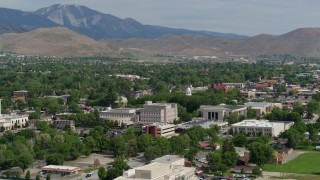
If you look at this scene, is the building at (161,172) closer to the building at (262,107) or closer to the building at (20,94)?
the building at (262,107)

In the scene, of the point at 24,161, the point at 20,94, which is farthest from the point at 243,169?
the point at 20,94

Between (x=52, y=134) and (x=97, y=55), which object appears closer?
(x=52, y=134)

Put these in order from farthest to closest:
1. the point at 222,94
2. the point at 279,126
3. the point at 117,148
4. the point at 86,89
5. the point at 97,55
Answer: the point at 97,55
the point at 86,89
the point at 222,94
the point at 279,126
the point at 117,148

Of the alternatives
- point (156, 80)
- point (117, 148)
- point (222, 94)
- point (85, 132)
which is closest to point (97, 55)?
point (156, 80)

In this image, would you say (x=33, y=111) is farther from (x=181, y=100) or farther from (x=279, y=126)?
(x=279, y=126)

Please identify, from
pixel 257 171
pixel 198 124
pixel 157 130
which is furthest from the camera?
pixel 198 124

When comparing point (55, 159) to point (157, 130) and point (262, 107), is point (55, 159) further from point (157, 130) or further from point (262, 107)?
A: point (262, 107)

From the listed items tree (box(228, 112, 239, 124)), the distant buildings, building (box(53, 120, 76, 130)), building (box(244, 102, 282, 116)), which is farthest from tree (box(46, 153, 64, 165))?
building (box(244, 102, 282, 116))
